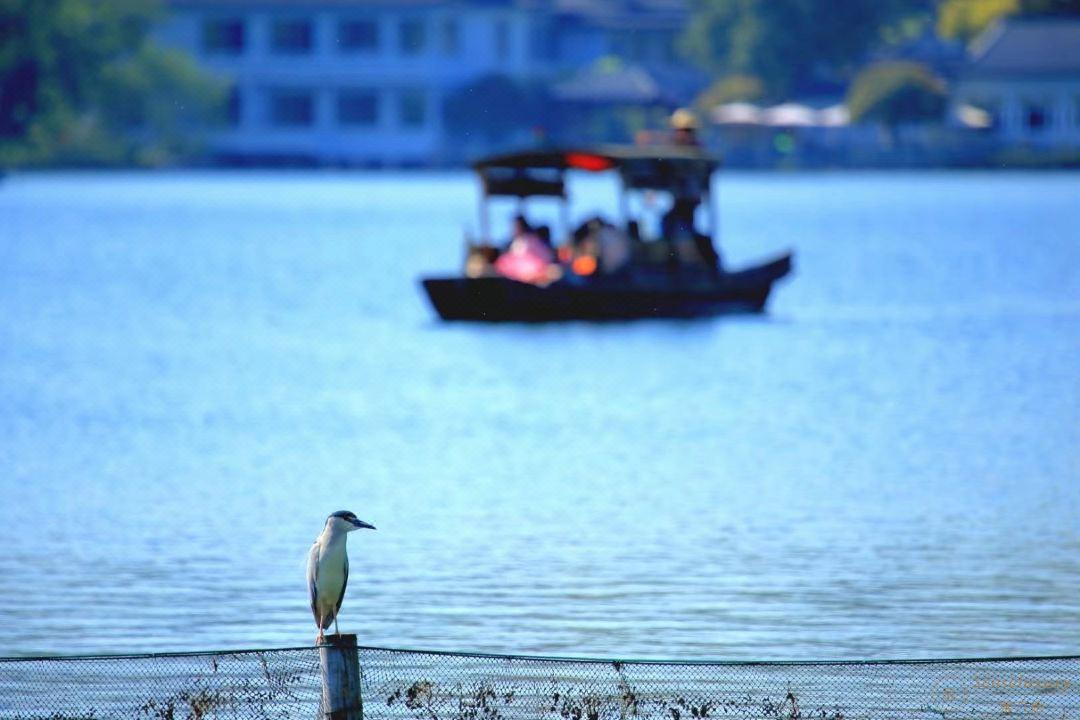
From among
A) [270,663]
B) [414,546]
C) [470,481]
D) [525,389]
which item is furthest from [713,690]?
[525,389]

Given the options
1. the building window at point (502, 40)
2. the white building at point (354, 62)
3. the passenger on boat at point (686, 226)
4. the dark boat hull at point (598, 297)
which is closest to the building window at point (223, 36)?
the white building at point (354, 62)

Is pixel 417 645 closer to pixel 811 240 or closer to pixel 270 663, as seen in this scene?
pixel 270 663

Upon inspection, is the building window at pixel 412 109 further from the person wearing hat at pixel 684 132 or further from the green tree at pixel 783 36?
the person wearing hat at pixel 684 132

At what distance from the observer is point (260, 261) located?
197 feet

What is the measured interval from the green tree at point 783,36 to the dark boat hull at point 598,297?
231 feet

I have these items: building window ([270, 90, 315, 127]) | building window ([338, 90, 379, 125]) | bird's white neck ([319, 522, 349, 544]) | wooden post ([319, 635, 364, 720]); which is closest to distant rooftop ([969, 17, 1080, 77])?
building window ([338, 90, 379, 125])

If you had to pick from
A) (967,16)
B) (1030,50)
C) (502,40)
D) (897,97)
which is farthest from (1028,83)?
(502,40)

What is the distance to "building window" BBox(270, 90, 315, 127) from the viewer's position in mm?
107188

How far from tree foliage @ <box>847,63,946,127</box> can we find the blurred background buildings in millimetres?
105

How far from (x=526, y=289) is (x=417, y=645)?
20767mm

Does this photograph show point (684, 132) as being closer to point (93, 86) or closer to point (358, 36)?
point (93, 86)

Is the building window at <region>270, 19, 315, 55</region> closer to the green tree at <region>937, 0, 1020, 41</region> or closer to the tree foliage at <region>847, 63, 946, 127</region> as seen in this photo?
the tree foliage at <region>847, 63, 946, 127</region>

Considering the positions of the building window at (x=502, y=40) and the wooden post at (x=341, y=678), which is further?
the building window at (x=502, y=40)

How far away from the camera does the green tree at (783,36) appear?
105688mm
